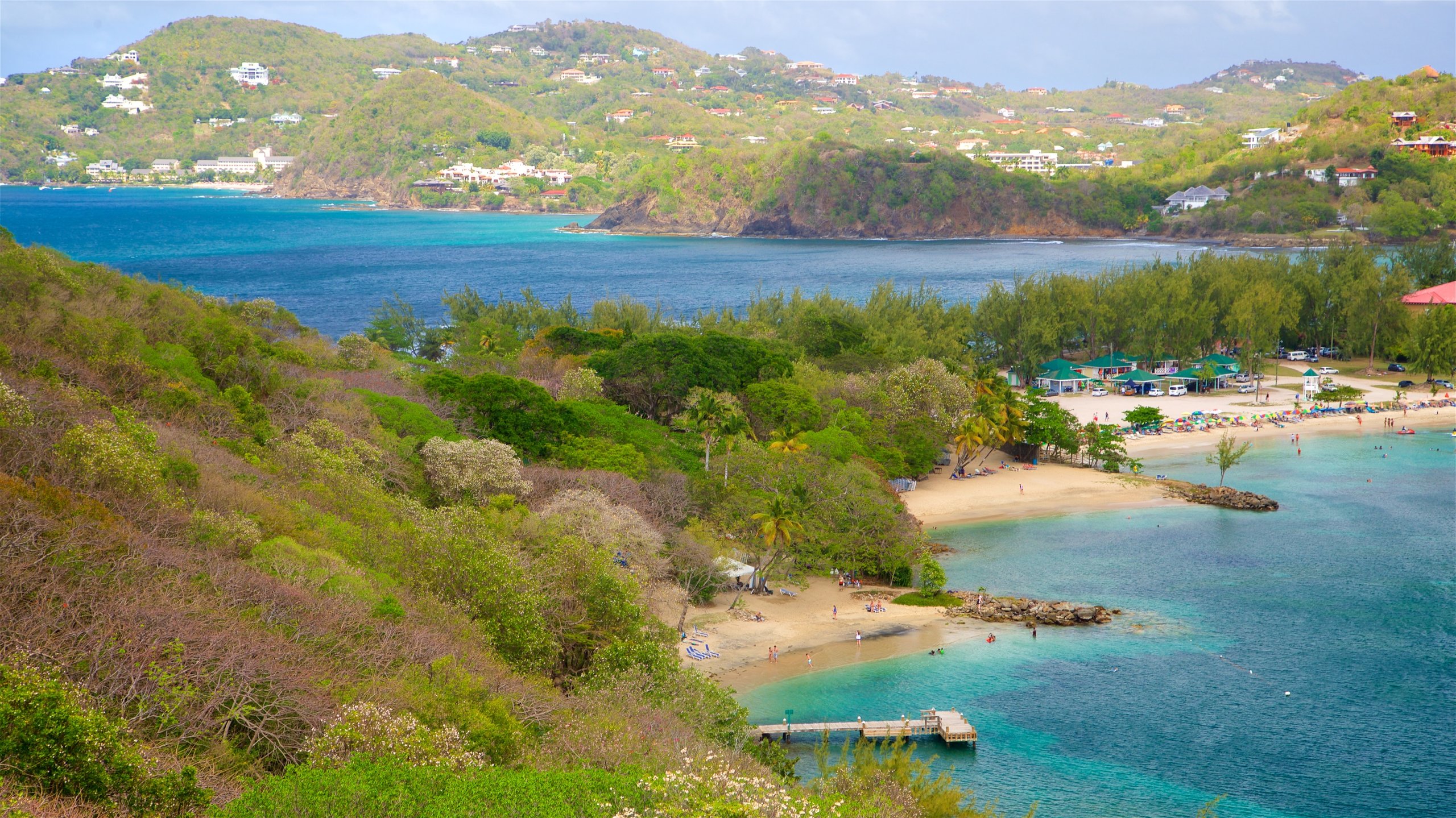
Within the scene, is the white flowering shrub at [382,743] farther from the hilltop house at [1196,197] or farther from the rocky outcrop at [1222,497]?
the hilltop house at [1196,197]

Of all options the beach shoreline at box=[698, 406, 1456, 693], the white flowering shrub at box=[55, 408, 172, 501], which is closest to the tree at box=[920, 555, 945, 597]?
the beach shoreline at box=[698, 406, 1456, 693]

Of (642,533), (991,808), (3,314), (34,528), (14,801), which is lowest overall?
(991,808)

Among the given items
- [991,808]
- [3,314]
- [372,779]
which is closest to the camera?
[372,779]

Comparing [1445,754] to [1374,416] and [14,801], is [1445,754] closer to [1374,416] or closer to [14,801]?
[14,801]

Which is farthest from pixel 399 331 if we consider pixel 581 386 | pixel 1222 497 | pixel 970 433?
pixel 1222 497

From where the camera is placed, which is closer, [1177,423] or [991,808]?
[991,808]

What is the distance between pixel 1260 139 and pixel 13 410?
688 ft

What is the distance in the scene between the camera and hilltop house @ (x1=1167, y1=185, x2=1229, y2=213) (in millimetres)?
158125

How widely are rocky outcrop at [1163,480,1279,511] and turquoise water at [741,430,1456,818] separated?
665mm

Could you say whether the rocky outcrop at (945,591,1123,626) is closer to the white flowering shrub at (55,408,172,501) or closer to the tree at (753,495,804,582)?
the tree at (753,495,804,582)

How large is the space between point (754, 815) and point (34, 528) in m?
10.9

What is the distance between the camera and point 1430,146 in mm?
146125

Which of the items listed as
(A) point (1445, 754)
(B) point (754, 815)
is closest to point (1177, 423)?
(A) point (1445, 754)

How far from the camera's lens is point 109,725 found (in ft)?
36.3
